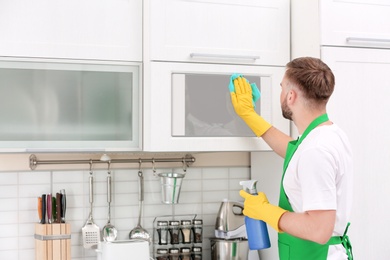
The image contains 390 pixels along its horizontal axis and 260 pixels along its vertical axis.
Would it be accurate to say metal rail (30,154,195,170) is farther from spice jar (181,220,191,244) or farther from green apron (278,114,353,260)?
green apron (278,114,353,260)

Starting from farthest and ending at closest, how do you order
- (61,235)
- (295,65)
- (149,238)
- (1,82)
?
(149,238) < (61,235) < (1,82) < (295,65)

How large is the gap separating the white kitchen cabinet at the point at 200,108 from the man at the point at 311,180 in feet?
1.00

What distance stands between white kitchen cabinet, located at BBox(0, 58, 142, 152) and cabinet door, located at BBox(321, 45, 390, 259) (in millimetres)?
825

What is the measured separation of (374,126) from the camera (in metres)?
2.65

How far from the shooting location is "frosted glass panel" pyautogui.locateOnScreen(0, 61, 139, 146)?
2.54 metres

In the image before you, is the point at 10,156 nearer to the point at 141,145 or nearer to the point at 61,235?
the point at 61,235

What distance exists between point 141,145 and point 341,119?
82cm

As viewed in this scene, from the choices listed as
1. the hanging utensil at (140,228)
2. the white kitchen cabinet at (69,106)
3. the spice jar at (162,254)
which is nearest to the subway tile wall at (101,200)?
the hanging utensil at (140,228)

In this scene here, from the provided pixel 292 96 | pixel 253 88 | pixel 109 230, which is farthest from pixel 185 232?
pixel 292 96

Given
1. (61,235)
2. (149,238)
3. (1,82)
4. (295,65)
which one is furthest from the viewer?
(149,238)

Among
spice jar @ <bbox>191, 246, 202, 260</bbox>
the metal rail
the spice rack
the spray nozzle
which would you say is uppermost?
A: the metal rail

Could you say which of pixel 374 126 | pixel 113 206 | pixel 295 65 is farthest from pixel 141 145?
pixel 374 126

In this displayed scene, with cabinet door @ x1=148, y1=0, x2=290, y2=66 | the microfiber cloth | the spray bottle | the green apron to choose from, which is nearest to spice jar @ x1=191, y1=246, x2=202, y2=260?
the spray bottle

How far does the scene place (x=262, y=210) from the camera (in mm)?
2326
